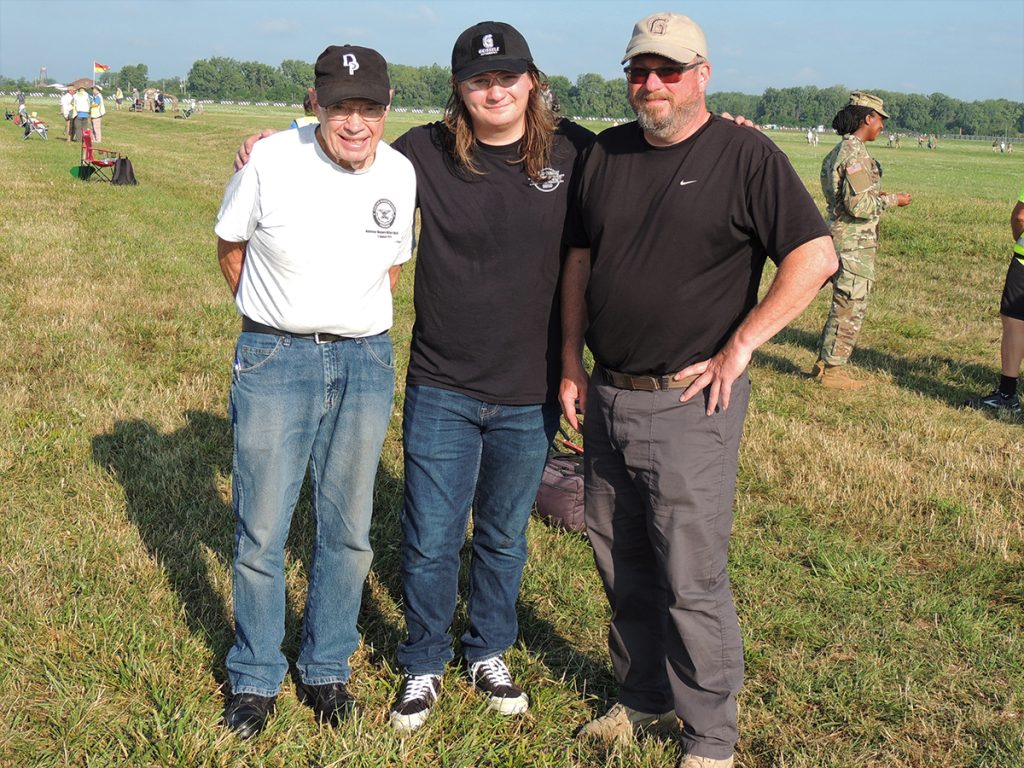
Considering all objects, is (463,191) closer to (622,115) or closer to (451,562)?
(451,562)

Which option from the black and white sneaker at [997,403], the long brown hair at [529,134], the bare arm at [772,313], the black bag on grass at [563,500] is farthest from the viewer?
the black and white sneaker at [997,403]

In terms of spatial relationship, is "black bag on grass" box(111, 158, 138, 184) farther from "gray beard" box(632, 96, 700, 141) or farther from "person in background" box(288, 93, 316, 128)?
"gray beard" box(632, 96, 700, 141)

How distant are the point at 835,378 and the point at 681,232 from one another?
620 cm

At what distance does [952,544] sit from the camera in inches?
214

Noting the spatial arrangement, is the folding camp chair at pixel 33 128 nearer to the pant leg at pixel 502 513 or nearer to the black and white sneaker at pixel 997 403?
the black and white sneaker at pixel 997 403

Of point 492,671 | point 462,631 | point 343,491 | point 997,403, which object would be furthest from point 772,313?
point 997,403

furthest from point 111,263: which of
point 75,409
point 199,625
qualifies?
point 199,625

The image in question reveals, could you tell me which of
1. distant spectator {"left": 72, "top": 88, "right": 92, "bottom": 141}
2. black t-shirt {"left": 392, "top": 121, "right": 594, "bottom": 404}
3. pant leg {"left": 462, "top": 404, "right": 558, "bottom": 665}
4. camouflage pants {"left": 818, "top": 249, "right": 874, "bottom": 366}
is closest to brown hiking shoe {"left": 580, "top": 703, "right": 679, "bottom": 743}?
pant leg {"left": 462, "top": 404, "right": 558, "bottom": 665}

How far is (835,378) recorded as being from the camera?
28.9 ft

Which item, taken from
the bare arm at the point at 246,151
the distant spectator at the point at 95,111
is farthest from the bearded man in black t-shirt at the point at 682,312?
the distant spectator at the point at 95,111

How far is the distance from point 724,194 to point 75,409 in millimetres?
5405

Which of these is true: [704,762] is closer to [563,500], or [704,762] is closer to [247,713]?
[247,713]

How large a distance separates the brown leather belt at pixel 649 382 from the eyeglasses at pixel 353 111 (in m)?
1.21

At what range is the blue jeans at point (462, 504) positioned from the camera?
3.66m
